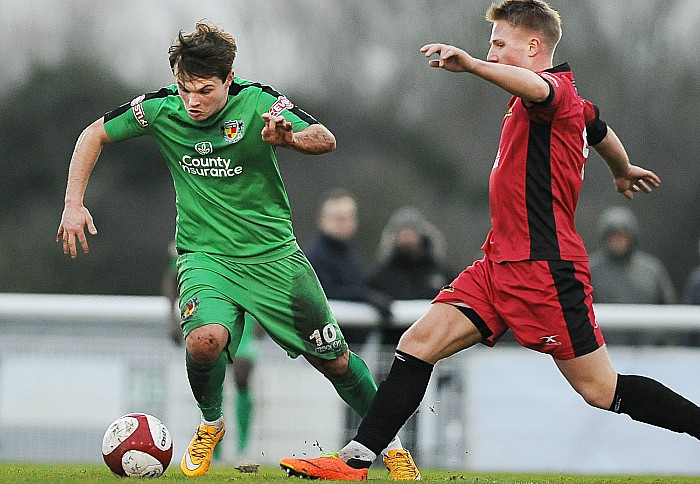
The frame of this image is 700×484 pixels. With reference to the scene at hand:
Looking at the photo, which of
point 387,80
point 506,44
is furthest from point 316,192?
point 506,44

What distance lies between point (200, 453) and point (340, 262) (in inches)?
134

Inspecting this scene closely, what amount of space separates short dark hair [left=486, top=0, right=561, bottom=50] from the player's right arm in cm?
199

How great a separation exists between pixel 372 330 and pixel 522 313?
154 inches

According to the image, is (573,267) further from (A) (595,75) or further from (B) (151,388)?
(A) (595,75)

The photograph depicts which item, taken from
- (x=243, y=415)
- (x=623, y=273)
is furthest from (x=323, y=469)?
(x=623, y=273)

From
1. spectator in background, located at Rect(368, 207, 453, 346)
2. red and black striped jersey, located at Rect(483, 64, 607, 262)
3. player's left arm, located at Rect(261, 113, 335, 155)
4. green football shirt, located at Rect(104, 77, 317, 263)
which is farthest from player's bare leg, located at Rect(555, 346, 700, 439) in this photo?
spectator in background, located at Rect(368, 207, 453, 346)

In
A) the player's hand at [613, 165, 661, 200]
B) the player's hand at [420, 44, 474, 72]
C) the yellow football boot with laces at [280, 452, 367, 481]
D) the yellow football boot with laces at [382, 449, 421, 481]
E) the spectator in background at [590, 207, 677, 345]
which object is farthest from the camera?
the spectator in background at [590, 207, 677, 345]

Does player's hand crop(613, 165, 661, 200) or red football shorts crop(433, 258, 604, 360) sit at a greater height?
player's hand crop(613, 165, 661, 200)

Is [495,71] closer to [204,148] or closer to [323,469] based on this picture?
[204,148]

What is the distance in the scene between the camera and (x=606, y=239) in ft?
35.9

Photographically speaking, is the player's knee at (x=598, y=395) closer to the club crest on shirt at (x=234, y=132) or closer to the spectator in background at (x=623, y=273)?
the club crest on shirt at (x=234, y=132)

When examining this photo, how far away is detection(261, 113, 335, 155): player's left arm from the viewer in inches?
234

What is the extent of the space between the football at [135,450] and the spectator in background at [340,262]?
350 cm

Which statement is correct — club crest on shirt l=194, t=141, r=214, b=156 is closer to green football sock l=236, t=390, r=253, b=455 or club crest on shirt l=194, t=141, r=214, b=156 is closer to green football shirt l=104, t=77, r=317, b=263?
green football shirt l=104, t=77, r=317, b=263
